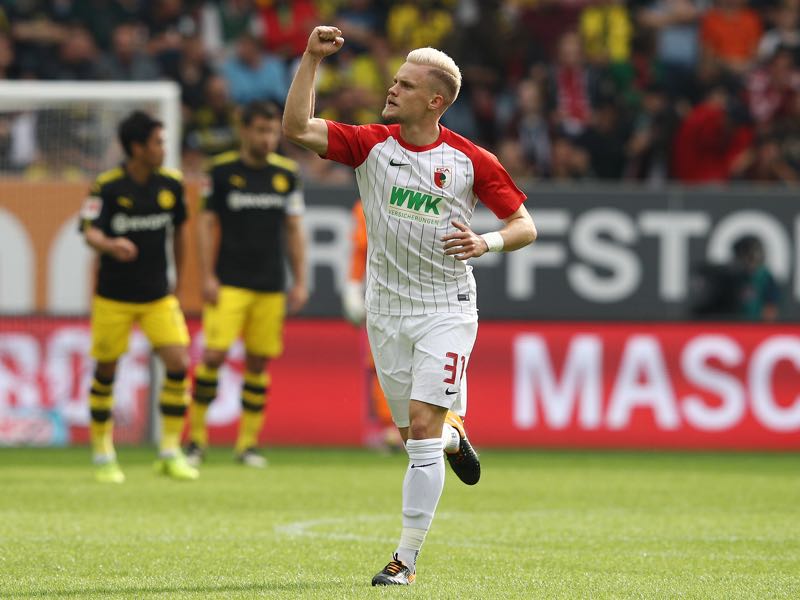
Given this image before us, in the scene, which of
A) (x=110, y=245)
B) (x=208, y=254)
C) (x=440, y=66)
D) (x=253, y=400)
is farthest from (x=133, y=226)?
(x=440, y=66)

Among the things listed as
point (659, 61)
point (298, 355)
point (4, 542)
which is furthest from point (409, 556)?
point (659, 61)

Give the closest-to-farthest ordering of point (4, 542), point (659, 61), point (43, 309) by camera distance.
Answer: point (4, 542) < point (43, 309) < point (659, 61)

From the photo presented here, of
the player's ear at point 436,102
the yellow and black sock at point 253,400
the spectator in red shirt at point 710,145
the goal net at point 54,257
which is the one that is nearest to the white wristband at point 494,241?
the player's ear at point 436,102

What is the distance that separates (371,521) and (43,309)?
671cm

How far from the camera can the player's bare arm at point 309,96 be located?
6.16 m

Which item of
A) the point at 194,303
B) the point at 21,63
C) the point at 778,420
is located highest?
the point at 21,63

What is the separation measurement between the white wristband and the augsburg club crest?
1.03ft

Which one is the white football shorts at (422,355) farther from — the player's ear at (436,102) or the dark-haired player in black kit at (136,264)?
the dark-haired player in black kit at (136,264)

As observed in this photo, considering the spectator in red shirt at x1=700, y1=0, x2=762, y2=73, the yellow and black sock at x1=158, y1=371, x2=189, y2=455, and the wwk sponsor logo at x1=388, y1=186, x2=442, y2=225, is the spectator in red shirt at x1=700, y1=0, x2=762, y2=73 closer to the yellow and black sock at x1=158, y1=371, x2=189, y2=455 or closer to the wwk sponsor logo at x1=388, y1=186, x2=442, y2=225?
the yellow and black sock at x1=158, y1=371, x2=189, y2=455

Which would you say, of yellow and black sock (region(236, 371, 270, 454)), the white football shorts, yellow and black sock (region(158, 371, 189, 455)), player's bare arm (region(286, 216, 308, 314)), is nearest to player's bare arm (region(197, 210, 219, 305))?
player's bare arm (region(286, 216, 308, 314))

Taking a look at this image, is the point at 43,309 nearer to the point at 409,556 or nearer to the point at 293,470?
the point at 293,470

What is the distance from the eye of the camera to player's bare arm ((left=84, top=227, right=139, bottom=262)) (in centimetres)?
1038

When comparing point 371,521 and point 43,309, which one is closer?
point 371,521

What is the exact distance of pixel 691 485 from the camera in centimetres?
1109
